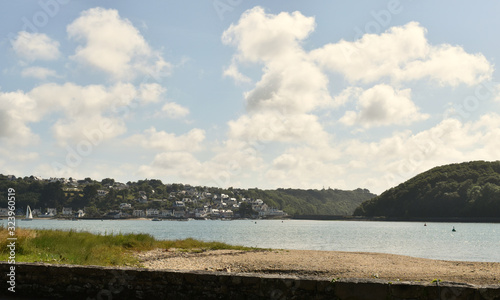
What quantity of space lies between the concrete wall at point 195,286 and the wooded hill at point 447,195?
151 metres

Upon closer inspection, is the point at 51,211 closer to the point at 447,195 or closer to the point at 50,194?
the point at 50,194

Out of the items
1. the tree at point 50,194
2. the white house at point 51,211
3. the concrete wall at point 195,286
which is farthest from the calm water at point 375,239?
the white house at point 51,211

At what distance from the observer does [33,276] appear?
8.97 metres

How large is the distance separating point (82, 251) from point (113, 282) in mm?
10232

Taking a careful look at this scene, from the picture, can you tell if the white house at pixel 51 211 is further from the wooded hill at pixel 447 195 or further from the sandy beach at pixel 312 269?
the sandy beach at pixel 312 269

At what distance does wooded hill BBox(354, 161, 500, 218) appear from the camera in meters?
141

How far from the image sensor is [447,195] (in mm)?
150500

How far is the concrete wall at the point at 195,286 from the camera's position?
24.0ft

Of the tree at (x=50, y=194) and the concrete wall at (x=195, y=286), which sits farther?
the tree at (x=50, y=194)

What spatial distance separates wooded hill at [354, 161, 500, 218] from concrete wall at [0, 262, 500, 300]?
151277 millimetres

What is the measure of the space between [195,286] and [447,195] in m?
161

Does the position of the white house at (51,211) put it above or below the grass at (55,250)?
above

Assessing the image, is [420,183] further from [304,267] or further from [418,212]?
[304,267]

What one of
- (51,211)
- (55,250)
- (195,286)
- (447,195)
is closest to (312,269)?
(55,250)
